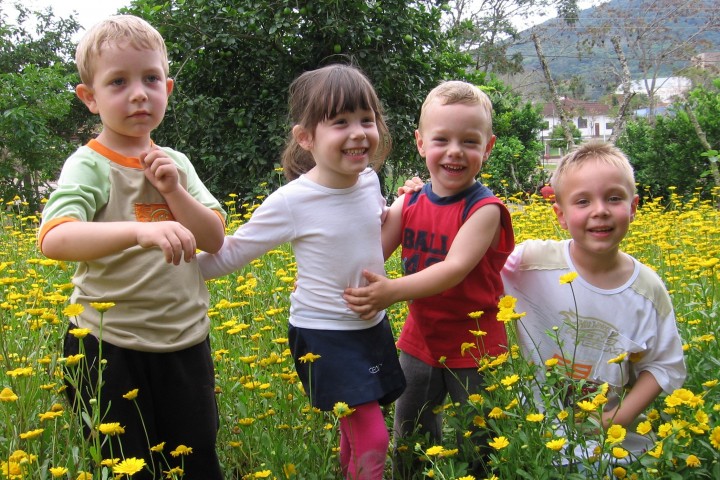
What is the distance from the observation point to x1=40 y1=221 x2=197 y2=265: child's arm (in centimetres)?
142

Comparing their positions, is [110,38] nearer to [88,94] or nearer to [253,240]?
[88,94]

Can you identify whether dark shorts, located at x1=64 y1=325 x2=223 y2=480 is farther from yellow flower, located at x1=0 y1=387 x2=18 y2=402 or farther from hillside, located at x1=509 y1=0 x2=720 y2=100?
hillside, located at x1=509 y1=0 x2=720 y2=100

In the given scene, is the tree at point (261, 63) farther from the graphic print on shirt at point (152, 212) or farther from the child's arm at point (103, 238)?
the child's arm at point (103, 238)

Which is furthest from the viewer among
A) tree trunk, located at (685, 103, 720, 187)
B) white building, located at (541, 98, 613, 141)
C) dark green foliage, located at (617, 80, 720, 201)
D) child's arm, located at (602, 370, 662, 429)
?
white building, located at (541, 98, 613, 141)

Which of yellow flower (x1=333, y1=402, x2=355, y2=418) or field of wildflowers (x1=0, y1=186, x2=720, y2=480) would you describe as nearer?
field of wildflowers (x1=0, y1=186, x2=720, y2=480)

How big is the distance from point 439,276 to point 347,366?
1.10ft

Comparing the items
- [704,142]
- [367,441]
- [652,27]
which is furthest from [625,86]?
[367,441]

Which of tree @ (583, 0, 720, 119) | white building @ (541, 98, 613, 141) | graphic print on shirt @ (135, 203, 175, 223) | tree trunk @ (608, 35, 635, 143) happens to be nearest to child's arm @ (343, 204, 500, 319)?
graphic print on shirt @ (135, 203, 175, 223)

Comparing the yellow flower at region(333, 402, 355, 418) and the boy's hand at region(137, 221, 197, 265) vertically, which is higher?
the boy's hand at region(137, 221, 197, 265)

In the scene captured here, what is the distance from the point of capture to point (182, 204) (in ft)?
5.42

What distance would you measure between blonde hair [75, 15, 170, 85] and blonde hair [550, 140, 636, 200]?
1.17 metres

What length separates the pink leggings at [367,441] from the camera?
1789 millimetres

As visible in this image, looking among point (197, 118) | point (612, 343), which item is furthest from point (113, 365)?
point (197, 118)

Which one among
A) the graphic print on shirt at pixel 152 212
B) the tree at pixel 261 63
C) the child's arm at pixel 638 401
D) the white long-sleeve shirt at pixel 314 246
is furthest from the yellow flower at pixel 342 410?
the tree at pixel 261 63
